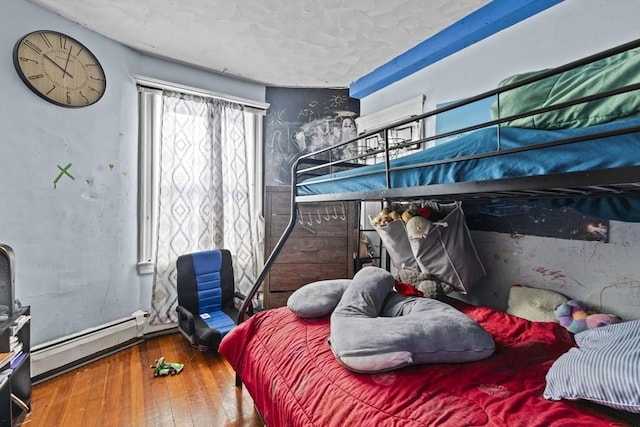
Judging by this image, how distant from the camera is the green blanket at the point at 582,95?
734mm

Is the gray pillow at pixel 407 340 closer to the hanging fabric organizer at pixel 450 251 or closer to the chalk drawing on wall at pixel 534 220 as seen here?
the hanging fabric organizer at pixel 450 251

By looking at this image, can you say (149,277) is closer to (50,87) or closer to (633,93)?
(50,87)

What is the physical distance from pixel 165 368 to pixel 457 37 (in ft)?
10.4

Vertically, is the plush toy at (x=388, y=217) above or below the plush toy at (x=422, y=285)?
above

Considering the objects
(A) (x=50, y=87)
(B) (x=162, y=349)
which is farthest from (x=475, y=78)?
(B) (x=162, y=349)

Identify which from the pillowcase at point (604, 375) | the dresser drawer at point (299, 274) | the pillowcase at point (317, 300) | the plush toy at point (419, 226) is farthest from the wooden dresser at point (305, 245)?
the pillowcase at point (604, 375)

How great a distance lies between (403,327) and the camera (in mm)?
1144

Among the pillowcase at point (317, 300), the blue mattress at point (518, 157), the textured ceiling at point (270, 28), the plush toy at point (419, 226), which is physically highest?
the textured ceiling at point (270, 28)

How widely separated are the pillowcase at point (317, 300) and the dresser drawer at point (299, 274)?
1098 millimetres


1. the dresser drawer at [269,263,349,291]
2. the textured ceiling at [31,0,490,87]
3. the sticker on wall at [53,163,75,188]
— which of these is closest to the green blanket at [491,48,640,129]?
the textured ceiling at [31,0,490,87]

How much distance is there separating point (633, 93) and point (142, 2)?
250 centimetres

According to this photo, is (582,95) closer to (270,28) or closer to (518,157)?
(518,157)

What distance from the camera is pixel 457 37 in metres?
2.19

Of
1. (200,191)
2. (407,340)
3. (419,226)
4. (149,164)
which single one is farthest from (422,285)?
(149,164)
